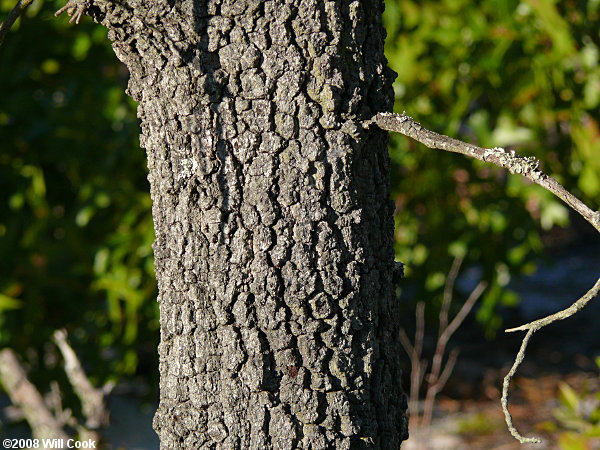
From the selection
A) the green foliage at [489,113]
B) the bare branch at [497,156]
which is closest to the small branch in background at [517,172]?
the bare branch at [497,156]

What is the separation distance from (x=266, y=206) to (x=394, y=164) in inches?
74.8

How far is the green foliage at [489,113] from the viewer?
2879mm

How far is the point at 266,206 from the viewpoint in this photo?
54.5 inches

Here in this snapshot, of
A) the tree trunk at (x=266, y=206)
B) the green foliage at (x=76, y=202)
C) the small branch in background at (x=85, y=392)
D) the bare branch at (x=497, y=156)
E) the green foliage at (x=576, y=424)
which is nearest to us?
the bare branch at (x=497, y=156)

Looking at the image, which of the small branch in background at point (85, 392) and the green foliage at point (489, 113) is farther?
the small branch in background at point (85, 392)

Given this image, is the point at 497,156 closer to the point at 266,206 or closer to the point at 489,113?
the point at 266,206

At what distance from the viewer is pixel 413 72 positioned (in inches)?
121

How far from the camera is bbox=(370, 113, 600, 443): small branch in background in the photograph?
1.19m

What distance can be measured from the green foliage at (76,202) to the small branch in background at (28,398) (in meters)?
0.17

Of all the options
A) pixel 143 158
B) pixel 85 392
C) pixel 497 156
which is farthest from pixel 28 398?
pixel 497 156

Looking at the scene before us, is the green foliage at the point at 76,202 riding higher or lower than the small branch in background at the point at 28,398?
higher

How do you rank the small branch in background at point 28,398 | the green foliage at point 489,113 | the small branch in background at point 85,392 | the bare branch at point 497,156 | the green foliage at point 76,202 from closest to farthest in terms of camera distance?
1. the bare branch at point 497,156
2. the green foliage at point 489,113
3. the green foliage at point 76,202
4. the small branch in background at point 28,398
5. the small branch in background at point 85,392

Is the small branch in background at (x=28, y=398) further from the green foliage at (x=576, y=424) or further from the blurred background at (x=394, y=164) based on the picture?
the green foliage at (x=576, y=424)

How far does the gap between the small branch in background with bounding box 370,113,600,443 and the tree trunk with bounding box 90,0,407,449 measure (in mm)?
94
